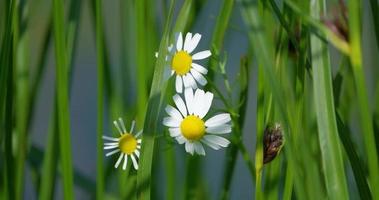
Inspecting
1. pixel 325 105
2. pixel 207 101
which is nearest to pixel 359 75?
pixel 325 105

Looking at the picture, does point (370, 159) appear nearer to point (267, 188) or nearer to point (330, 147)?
point (330, 147)

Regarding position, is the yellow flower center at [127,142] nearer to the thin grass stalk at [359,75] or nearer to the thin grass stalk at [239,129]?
the thin grass stalk at [239,129]

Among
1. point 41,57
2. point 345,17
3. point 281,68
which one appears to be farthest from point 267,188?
point 41,57

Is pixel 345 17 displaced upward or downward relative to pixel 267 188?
upward

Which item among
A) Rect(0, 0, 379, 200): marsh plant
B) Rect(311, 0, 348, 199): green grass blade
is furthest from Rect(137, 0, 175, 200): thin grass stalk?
Rect(311, 0, 348, 199): green grass blade

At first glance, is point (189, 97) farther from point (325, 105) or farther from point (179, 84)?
point (325, 105)

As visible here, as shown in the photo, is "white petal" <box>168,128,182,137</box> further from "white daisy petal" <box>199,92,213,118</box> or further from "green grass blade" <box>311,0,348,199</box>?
"green grass blade" <box>311,0,348,199</box>

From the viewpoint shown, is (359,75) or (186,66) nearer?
(359,75)
